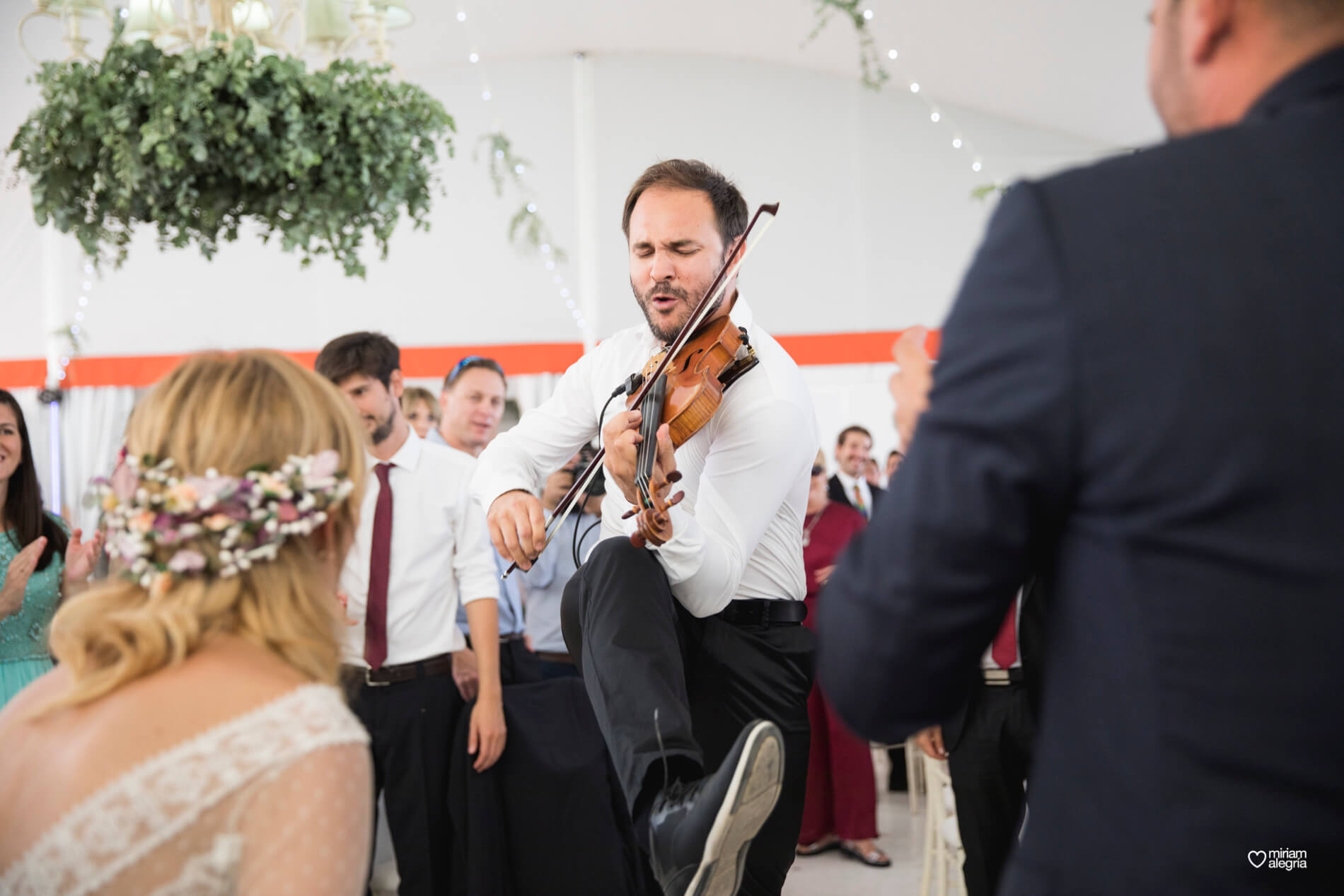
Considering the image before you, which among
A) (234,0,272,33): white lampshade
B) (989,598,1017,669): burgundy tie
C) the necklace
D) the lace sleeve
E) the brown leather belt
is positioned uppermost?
(234,0,272,33): white lampshade

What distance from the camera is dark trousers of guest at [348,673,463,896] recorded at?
329 cm

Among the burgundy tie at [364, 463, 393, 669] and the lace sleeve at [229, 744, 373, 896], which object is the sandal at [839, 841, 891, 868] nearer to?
the burgundy tie at [364, 463, 393, 669]

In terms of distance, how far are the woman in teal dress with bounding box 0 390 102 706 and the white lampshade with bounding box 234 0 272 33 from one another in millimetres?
1391

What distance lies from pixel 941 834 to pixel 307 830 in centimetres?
259

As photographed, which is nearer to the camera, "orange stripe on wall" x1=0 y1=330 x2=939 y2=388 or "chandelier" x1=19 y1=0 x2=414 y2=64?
"chandelier" x1=19 y1=0 x2=414 y2=64

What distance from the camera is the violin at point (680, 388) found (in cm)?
193

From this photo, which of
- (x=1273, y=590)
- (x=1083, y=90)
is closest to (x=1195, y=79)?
(x=1273, y=590)

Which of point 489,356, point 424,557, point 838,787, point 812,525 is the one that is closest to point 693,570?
point 424,557

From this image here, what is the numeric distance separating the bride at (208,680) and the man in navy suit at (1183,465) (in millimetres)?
647

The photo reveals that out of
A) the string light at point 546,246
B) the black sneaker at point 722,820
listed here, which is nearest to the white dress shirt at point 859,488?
the string light at point 546,246

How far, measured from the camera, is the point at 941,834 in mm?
3299

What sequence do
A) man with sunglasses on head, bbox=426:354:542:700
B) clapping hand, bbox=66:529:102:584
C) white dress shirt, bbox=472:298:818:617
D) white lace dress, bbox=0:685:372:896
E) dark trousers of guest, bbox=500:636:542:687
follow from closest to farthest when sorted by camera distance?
white lace dress, bbox=0:685:372:896 → white dress shirt, bbox=472:298:818:617 → clapping hand, bbox=66:529:102:584 → dark trousers of guest, bbox=500:636:542:687 → man with sunglasses on head, bbox=426:354:542:700

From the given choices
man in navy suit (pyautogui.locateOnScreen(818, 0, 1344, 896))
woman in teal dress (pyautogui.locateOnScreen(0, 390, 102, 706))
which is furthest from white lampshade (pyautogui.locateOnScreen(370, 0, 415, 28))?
man in navy suit (pyautogui.locateOnScreen(818, 0, 1344, 896))

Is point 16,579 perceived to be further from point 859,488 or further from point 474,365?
point 859,488
